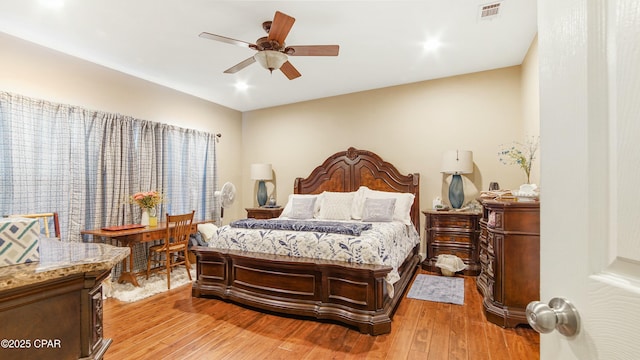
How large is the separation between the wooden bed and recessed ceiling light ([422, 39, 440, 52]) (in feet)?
8.21

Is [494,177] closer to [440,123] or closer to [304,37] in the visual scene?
[440,123]

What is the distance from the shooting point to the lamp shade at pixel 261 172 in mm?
5680

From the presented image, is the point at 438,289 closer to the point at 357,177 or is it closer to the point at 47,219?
the point at 357,177

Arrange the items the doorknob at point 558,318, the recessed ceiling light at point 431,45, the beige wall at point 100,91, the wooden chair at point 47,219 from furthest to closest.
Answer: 1. the recessed ceiling light at point 431,45
2. the beige wall at point 100,91
3. the wooden chair at point 47,219
4. the doorknob at point 558,318

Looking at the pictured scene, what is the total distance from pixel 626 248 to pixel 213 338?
2.71 meters

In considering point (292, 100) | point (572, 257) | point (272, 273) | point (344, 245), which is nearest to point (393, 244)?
point (344, 245)

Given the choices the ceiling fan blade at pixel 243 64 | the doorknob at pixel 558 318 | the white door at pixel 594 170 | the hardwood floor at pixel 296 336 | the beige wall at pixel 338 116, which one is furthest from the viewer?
the beige wall at pixel 338 116

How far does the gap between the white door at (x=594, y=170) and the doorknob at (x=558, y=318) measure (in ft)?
0.05

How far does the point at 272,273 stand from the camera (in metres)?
2.98

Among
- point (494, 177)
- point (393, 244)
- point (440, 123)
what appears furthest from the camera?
point (440, 123)

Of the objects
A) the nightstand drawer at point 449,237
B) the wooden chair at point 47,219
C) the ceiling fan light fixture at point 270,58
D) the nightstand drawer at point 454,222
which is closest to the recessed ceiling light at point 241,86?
the ceiling fan light fixture at point 270,58

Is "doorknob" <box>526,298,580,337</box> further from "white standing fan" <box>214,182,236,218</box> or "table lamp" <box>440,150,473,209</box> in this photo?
"white standing fan" <box>214,182,236,218</box>

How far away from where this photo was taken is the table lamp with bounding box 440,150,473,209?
411cm

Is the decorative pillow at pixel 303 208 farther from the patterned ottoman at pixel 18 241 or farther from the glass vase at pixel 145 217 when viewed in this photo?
the patterned ottoman at pixel 18 241
